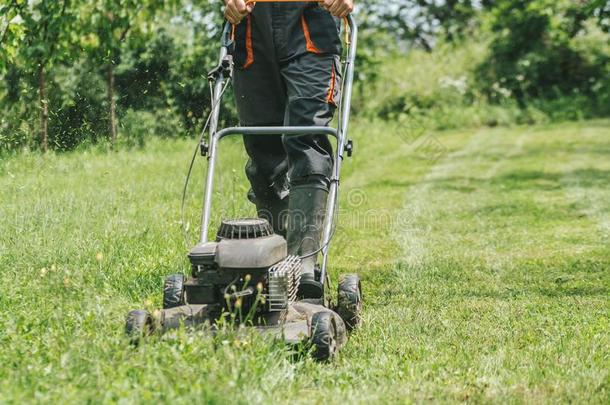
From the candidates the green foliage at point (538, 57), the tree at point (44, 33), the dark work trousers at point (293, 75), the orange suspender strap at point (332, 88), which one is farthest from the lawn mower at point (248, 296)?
the green foliage at point (538, 57)

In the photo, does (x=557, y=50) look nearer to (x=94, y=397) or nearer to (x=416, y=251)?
(x=416, y=251)

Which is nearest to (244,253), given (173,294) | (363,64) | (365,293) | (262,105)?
(173,294)

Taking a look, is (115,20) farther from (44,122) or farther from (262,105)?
(262,105)

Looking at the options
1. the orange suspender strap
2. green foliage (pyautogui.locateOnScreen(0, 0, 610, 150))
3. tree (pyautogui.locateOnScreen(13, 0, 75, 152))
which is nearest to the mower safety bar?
the orange suspender strap

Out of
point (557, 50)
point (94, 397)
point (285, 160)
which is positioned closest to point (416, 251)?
point (285, 160)

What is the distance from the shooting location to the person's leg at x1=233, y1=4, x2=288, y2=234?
145 inches

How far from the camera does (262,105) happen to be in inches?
151

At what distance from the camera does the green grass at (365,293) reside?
2500mm

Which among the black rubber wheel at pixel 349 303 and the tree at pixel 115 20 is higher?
the tree at pixel 115 20

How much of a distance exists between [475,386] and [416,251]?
2.55m

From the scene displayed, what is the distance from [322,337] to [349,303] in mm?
582

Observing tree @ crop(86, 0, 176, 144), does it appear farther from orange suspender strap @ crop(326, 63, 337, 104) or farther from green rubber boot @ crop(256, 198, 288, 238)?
orange suspender strap @ crop(326, 63, 337, 104)

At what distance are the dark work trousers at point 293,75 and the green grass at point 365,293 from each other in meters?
0.61

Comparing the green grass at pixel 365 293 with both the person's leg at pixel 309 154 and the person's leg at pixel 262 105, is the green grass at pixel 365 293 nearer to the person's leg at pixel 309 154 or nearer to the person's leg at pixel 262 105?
the person's leg at pixel 262 105
